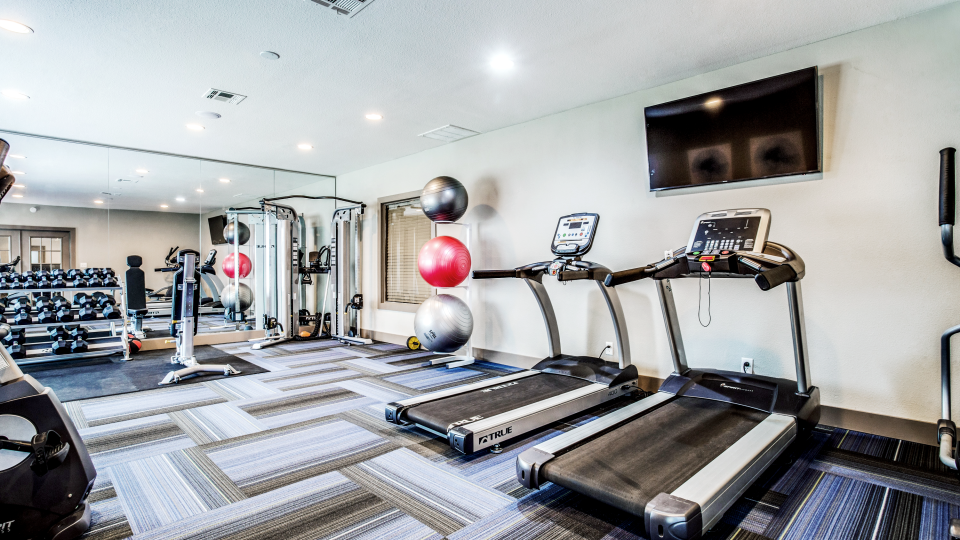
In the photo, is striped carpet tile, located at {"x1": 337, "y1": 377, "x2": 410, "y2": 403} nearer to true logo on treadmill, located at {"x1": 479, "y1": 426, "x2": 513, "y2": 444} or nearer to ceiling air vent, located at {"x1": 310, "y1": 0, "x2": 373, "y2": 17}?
true logo on treadmill, located at {"x1": 479, "y1": 426, "x2": 513, "y2": 444}

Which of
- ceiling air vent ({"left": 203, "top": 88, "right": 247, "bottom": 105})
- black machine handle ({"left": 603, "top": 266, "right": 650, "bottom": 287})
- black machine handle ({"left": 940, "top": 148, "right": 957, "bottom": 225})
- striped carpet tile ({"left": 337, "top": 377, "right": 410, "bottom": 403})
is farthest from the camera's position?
ceiling air vent ({"left": 203, "top": 88, "right": 247, "bottom": 105})

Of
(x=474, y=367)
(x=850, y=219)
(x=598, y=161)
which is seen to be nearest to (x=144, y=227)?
(x=474, y=367)

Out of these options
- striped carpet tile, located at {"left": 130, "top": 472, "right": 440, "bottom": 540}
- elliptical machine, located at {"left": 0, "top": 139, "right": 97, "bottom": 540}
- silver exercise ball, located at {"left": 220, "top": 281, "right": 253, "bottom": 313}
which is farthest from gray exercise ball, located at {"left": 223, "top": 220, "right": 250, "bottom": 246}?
striped carpet tile, located at {"left": 130, "top": 472, "right": 440, "bottom": 540}

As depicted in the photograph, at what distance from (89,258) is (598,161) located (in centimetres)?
674

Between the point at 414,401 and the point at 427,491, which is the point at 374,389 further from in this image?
the point at 427,491

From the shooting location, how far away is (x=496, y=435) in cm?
Result: 275

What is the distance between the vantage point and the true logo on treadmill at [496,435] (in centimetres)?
268

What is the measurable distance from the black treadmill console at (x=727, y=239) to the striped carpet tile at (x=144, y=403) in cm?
376

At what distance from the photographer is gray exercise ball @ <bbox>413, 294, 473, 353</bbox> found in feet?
15.2

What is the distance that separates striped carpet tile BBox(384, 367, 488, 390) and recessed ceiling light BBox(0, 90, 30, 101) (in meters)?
4.02

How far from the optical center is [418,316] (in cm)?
480

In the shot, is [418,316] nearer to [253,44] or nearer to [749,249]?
[253,44]

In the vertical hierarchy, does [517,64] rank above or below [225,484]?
above

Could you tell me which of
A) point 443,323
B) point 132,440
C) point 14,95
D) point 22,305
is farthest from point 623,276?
point 22,305
